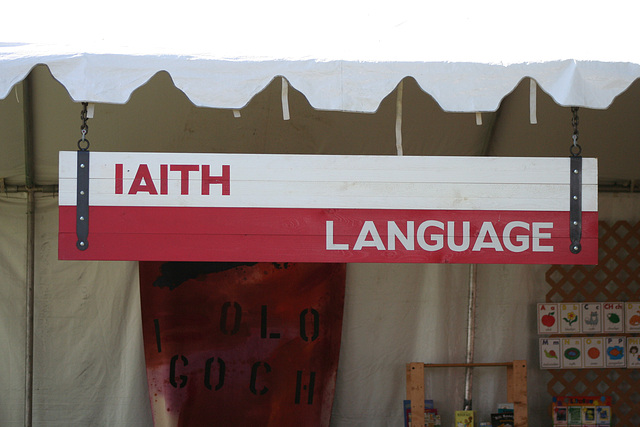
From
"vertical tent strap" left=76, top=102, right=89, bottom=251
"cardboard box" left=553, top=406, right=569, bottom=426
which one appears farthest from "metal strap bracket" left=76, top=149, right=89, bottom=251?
"cardboard box" left=553, top=406, right=569, bottom=426

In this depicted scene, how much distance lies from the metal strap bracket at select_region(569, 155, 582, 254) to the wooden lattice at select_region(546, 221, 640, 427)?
5.95 feet

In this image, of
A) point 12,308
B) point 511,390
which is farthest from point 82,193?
point 511,390

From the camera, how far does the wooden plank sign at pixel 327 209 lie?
2336 mm

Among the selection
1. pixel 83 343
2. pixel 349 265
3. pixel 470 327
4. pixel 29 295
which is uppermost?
pixel 349 265

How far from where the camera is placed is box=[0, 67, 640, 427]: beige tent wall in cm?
375

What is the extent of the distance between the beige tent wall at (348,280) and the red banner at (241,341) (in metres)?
0.11

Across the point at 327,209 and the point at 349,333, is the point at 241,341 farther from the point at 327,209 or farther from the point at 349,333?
the point at 327,209

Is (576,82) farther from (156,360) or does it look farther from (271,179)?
(156,360)

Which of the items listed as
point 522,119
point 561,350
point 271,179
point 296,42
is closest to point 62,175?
point 271,179

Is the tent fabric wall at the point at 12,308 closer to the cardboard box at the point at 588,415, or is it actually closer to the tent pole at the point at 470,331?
the tent pole at the point at 470,331

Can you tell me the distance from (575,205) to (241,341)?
7.16 feet

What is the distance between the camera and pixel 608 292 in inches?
164

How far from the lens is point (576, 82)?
2275 millimetres

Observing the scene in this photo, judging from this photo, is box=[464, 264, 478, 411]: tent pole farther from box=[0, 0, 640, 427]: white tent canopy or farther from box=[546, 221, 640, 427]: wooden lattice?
box=[546, 221, 640, 427]: wooden lattice
